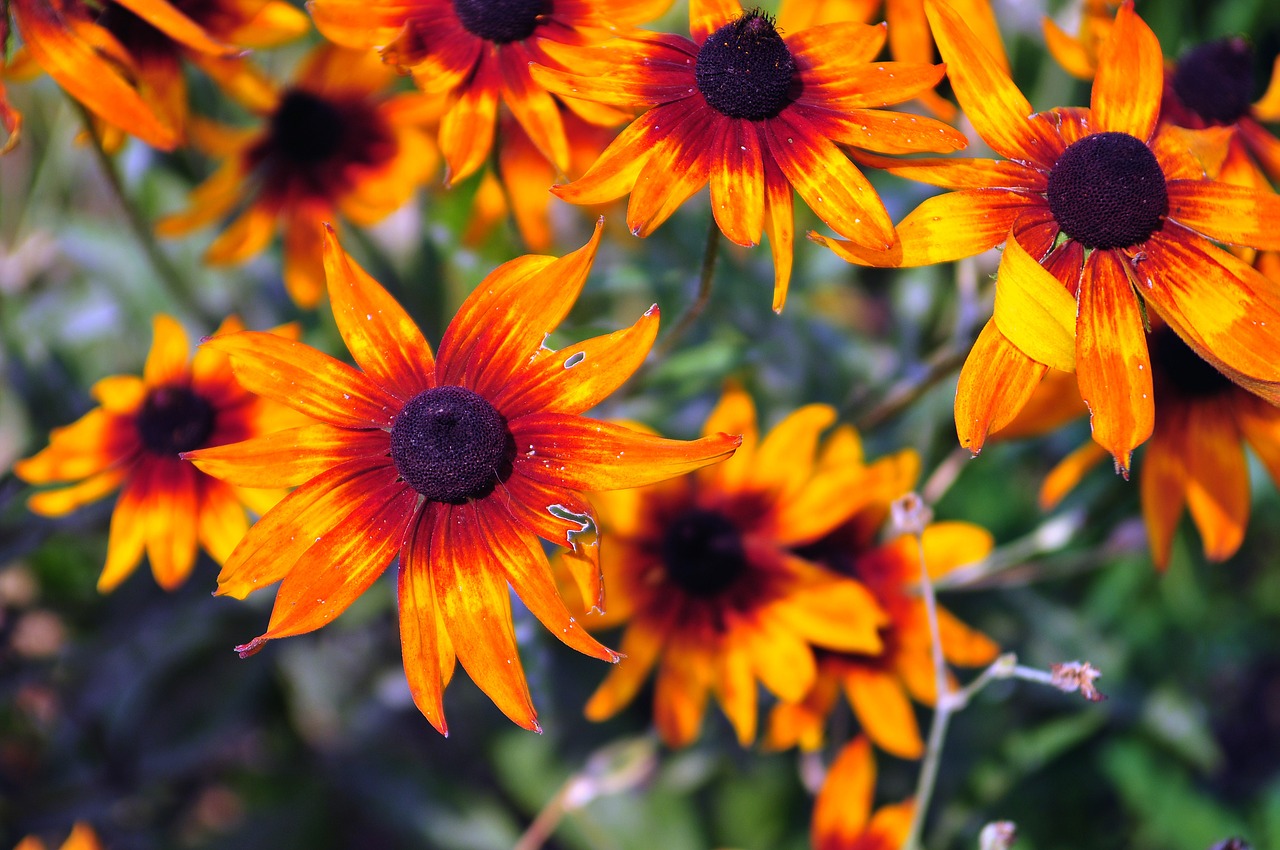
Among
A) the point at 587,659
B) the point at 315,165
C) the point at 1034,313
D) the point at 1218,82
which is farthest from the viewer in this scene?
the point at 587,659

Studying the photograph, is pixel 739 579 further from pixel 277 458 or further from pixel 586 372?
pixel 277 458

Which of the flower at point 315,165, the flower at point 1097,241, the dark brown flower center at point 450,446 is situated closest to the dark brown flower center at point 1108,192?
the flower at point 1097,241

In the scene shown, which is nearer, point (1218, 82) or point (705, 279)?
point (705, 279)

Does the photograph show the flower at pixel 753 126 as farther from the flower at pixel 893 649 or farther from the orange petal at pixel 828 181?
the flower at pixel 893 649

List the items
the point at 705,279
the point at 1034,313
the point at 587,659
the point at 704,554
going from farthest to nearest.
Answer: the point at 587,659
the point at 704,554
the point at 705,279
the point at 1034,313

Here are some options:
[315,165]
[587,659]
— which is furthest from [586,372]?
[587,659]

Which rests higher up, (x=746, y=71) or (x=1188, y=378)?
(x=746, y=71)
